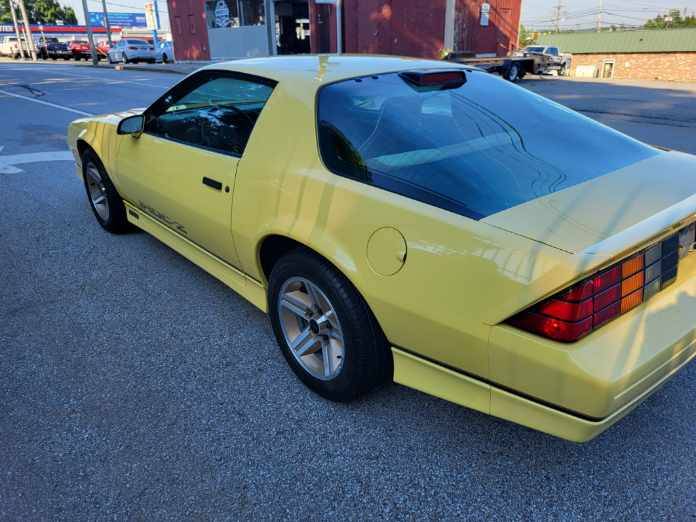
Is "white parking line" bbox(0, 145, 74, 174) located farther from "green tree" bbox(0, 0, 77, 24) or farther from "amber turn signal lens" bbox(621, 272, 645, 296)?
"green tree" bbox(0, 0, 77, 24)

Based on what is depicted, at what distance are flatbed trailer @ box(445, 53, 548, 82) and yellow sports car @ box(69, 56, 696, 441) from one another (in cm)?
2054

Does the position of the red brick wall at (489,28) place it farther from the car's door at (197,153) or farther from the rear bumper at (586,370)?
the rear bumper at (586,370)

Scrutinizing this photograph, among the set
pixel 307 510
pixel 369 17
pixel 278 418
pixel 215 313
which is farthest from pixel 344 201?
pixel 369 17

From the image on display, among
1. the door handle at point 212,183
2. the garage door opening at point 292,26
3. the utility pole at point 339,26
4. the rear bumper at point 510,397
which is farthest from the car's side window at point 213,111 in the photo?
the garage door opening at point 292,26

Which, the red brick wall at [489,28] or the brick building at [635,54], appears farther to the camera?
the brick building at [635,54]

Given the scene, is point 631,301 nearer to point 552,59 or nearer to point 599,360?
point 599,360

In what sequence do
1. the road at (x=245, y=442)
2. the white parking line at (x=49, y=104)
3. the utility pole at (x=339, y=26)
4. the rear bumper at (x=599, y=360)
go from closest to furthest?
the rear bumper at (x=599, y=360)
the road at (x=245, y=442)
the white parking line at (x=49, y=104)
the utility pole at (x=339, y=26)

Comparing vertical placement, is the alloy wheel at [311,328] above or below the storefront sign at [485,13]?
below

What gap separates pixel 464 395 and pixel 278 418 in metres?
0.89

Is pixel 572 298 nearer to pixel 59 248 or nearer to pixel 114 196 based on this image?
pixel 114 196

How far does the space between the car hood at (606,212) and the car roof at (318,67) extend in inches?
46.0

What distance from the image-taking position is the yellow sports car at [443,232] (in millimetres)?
1675

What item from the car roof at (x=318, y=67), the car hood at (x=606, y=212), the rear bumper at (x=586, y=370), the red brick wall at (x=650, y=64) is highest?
the car roof at (x=318, y=67)

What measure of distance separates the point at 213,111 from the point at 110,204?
5.34 feet
